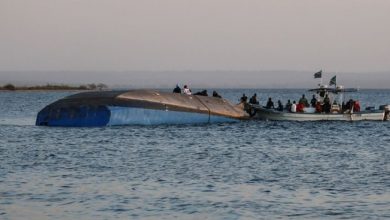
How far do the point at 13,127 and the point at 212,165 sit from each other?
3003 centimetres

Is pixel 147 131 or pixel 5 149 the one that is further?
pixel 147 131

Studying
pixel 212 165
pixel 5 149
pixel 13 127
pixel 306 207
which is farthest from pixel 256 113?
pixel 306 207

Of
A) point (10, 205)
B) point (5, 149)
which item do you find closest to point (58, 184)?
point (10, 205)

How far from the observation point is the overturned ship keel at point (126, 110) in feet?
175

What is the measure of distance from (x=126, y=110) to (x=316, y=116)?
43.8 feet

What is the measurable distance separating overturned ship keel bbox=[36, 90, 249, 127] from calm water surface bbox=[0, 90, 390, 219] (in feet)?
5.20

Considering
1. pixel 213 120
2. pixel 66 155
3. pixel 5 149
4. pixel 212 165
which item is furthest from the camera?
pixel 213 120

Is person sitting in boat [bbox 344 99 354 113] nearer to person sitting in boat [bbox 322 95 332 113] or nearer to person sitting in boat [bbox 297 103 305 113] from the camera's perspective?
person sitting in boat [bbox 322 95 332 113]

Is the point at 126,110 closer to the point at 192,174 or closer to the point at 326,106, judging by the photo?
the point at 326,106

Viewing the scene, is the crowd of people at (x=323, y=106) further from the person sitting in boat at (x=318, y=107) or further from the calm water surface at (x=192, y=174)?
the calm water surface at (x=192, y=174)

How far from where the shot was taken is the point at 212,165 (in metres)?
33.2

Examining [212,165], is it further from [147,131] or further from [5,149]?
[147,131]

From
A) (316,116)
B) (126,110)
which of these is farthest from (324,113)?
(126,110)

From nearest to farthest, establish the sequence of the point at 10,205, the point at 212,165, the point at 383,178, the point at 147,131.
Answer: the point at 10,205, the point at 383,178, the point at 212,165, the point at 147,131
